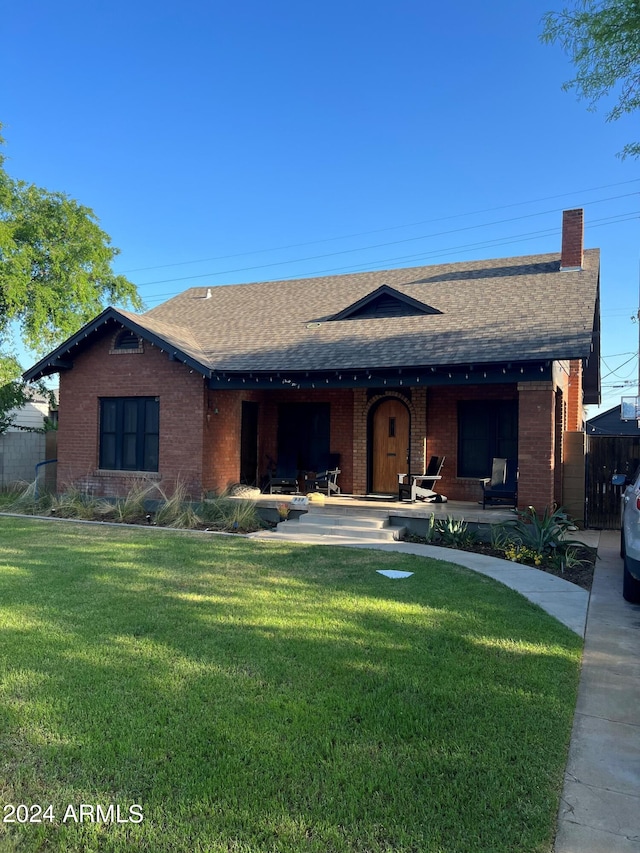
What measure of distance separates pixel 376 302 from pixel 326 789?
12880mm

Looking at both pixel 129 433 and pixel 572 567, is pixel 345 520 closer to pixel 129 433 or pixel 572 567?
pixel 572 567

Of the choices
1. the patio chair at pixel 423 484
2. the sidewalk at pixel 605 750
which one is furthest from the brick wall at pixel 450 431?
the sidewalk at pixel 605 750

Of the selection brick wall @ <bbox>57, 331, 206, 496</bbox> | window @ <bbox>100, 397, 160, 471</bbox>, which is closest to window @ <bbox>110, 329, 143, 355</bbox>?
brick wall @ <bbox>57, 331, 206, 496</bbox>

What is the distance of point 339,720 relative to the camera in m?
3.71

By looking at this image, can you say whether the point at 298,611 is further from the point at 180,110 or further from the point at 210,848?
the point at 180,110

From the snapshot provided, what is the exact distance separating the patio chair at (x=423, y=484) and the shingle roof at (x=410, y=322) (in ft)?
8.81

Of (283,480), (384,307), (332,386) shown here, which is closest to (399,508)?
(332,386)

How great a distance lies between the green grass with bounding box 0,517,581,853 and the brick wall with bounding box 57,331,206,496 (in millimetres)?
6409

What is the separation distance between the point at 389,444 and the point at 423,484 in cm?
139

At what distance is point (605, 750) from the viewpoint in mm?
3549

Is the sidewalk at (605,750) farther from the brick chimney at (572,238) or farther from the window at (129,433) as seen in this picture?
the brick chimney at (572,238)

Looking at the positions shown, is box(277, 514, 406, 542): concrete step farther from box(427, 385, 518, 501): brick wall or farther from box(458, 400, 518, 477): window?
box(458, 400, 518, 477): window

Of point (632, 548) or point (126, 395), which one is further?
point (126, 395)

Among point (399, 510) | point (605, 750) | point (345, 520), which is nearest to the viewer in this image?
point (605, 750)
